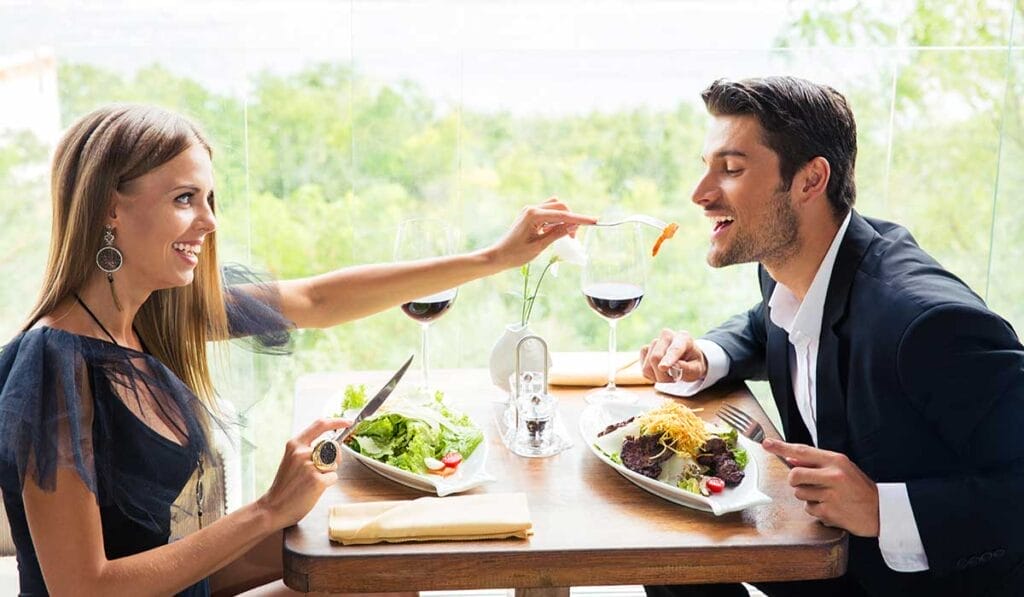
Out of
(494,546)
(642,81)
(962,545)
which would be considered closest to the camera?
(494,546)

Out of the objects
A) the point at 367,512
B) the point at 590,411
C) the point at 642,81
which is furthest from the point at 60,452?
the point at 642,81

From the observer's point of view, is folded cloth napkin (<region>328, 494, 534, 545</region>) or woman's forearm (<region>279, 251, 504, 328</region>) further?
woman's forearm (<region>279, 251, 504, 328</region>)

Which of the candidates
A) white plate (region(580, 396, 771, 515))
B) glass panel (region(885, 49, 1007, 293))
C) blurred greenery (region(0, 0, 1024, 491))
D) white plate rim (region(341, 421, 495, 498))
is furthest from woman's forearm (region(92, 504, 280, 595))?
glass panel (region(885, 49, 1007, 293))

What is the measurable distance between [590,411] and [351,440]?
450 millimetres

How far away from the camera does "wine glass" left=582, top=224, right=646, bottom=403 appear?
2.15 metres

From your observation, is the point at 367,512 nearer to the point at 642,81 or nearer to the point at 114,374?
the point at 114,374

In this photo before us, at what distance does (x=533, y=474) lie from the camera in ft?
6.24

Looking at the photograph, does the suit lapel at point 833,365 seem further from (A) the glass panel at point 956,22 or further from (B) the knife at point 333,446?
(A) the glass panel at point 956,22

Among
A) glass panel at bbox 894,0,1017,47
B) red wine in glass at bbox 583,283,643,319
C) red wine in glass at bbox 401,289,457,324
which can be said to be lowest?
red wine in glass at bbox 401,289,457,324

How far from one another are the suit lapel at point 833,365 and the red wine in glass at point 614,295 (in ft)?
1.14

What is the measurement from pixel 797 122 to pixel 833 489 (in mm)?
773

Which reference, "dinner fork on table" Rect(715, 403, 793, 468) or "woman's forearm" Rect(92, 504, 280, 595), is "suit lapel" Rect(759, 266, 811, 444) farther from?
"woman's forearm" Rect(92, 504, 280, 595)

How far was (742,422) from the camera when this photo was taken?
2.09 metres

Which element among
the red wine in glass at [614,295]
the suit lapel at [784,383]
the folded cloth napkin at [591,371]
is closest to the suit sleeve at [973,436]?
the suit lapel at [784,383]
